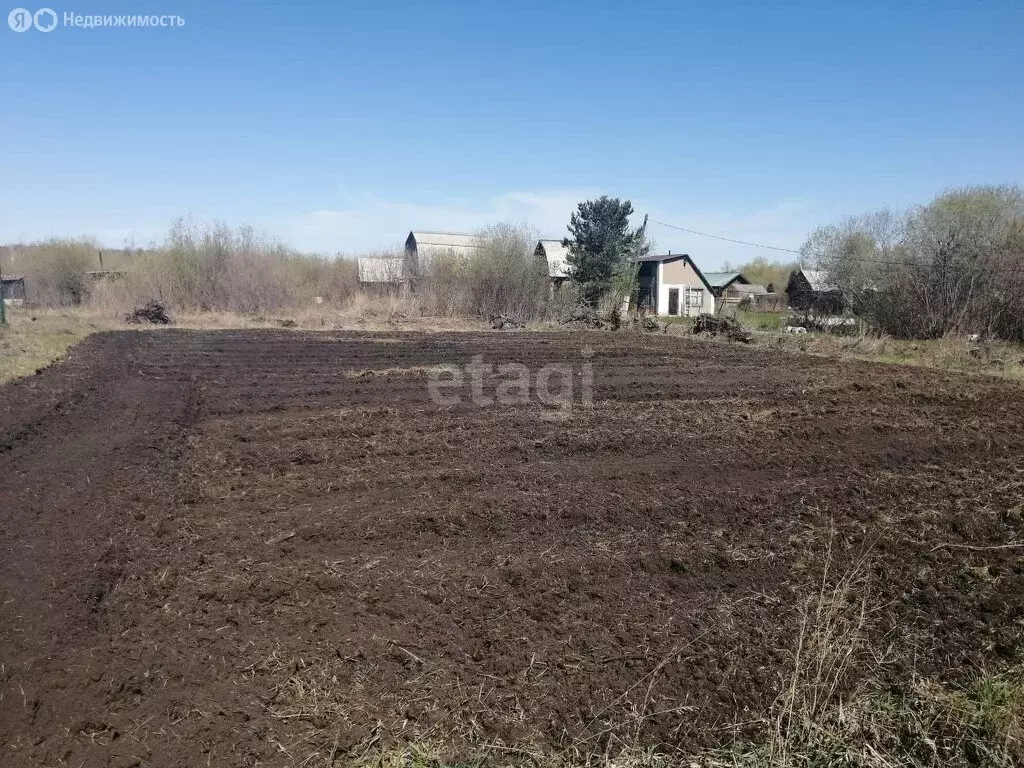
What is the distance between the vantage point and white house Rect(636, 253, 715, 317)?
43219 millimetres

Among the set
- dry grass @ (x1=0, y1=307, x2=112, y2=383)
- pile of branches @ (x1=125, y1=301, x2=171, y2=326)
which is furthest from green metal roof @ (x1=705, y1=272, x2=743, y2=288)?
dry grass @ (x1=0, y1=307, x2=112, y2=383)

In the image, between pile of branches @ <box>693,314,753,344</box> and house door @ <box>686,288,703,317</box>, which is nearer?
pile of branches @ <box>693,314,753,344</box>

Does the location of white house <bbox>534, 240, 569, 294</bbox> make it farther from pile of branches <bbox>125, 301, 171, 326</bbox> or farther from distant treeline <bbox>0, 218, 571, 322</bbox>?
pile of branches <bbox>125, 301, 171, 326</bbox>

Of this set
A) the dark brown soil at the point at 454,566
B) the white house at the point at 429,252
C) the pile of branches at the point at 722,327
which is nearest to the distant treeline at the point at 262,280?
the white house at the point at 429,252

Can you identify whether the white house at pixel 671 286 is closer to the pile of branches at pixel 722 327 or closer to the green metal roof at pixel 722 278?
the green metal roof at pixel 722 278

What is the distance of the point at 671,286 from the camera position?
4366cm

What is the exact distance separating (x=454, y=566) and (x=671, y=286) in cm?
4197

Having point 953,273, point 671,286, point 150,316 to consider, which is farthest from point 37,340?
point 671,286

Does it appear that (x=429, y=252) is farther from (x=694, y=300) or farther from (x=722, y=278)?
(x=722, y=278)

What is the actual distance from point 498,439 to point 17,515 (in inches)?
181

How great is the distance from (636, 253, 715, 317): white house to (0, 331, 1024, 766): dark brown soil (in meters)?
35.3

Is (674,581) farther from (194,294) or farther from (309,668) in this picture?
(194,294)

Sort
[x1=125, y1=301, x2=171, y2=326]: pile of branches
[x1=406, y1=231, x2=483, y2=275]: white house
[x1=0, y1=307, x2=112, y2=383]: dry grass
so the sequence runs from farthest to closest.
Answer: [x1=406, y1=231, x2=483, y2=275]: white house → [x1=125, y1=301, x2=171, y2=326]: pile of branches → [x1=0, y1=307, x2=112, y2=383]: dry grass

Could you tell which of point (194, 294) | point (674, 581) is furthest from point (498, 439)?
point (194, 294)
